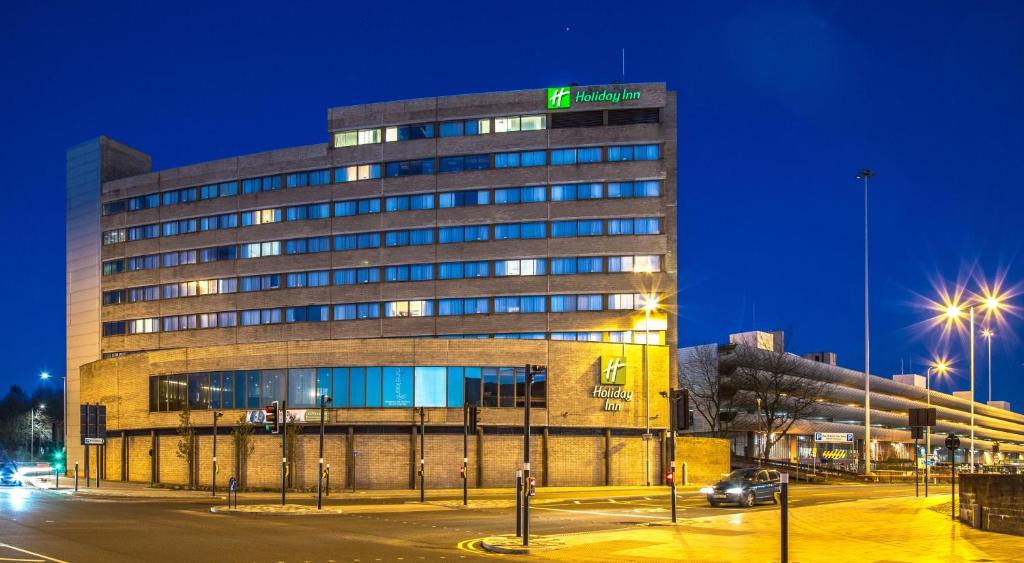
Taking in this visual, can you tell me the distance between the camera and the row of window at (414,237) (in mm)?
78125

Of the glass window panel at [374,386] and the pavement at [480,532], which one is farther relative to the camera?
the glass window panel at [374,386]

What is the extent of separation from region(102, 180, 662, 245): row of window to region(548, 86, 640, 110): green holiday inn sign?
24.4 ft

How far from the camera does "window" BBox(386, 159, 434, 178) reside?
271 feet

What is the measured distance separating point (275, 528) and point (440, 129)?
2278 inches

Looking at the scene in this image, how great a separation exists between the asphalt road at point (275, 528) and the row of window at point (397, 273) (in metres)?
35.1

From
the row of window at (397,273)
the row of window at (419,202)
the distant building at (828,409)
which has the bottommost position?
the distant building at (828,409)

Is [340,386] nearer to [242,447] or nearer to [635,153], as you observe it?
[242,447]

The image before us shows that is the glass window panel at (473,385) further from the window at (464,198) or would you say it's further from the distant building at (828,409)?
the distant building at (828,409)

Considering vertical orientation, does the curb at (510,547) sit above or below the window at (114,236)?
below

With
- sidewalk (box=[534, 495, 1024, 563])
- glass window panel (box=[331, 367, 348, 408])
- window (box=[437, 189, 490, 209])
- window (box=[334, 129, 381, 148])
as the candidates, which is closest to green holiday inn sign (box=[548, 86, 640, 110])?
window (box=[437, 189, 490, 209])

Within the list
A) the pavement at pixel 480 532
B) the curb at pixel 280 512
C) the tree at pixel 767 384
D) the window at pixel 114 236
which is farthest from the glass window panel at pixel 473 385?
the window at pixel 114 236

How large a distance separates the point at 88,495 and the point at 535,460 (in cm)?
2624

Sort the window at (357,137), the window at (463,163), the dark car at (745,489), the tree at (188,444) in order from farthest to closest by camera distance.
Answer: the window at (357,137) → the window at (463,163) → the tree at (188,444) → the dark car at (745,489)

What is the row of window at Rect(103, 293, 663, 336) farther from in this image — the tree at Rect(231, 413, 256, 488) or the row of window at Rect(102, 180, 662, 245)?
the tree at Rect(231, 413, 256, 488)
